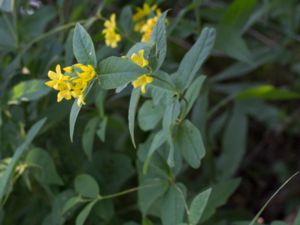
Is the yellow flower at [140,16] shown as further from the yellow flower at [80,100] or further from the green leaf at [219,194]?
the yellow flower at [80,100]

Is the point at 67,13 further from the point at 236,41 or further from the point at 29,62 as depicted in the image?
the point at 236,41

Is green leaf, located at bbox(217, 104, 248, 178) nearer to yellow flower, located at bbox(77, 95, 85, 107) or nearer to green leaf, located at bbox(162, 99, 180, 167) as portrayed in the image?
green leaf, located at bbox(162, 99, 180, 167)

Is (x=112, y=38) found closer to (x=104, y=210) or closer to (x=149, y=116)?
(x=149, y=116)

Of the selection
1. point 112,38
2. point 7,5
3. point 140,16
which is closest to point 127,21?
point 140,16

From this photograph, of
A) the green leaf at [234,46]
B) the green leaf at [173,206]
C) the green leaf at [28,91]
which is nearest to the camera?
the green leaf at [173,206]

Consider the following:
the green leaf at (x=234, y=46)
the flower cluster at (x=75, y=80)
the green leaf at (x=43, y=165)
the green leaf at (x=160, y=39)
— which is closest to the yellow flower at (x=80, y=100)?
the flower cluster at (x=75, y=80)

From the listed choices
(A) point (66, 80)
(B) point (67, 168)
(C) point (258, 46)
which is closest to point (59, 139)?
(B) point (67, 168)
